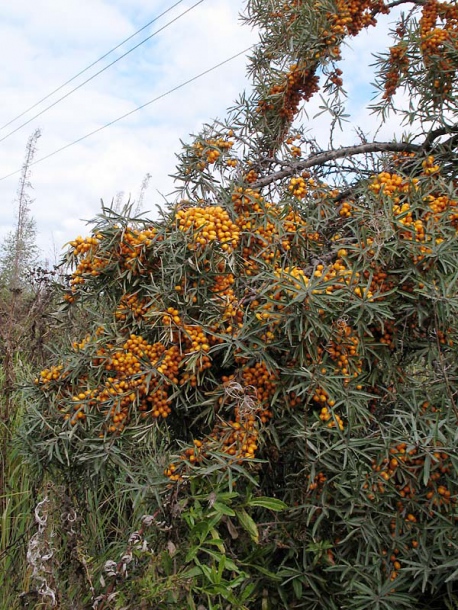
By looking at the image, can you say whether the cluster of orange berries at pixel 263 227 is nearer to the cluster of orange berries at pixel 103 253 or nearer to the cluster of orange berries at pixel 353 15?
the cluster of orange berries at pixel 103 253

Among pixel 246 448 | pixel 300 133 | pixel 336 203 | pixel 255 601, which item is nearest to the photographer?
pixel 246 448

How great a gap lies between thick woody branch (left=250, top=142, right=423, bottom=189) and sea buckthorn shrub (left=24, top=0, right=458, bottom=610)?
230 mm

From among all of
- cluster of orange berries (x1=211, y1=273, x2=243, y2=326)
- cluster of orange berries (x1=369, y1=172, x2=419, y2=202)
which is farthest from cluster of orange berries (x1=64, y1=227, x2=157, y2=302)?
cluster of orange berries (x1=369, y1=172, x2=419, y2=202)

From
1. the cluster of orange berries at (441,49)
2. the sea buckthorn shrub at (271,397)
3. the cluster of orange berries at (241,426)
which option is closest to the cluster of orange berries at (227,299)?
the sea buckthorn shrub at (271,397)

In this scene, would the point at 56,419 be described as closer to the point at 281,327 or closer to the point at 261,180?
the point at 281,327

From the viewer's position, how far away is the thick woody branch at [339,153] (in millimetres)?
2297

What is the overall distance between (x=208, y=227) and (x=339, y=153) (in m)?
0.84

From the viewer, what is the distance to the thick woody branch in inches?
90.4

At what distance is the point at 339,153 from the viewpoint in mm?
2369

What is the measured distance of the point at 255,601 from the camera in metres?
1.94

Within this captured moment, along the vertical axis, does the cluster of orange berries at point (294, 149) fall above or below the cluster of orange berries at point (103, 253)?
above

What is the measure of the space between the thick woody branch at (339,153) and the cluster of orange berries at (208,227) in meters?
0.47

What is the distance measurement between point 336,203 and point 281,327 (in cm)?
72

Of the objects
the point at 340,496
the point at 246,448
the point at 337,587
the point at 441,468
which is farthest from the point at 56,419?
the point at 441,468
